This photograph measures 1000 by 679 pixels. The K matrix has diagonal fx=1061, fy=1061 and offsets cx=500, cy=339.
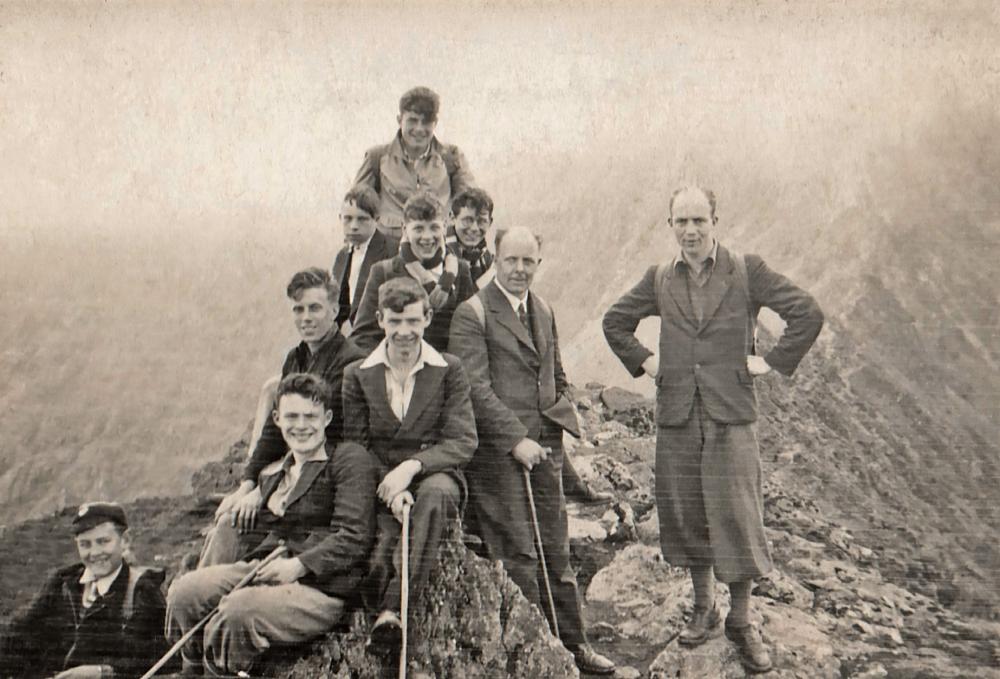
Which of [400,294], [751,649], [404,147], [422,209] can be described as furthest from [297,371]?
[751,649]

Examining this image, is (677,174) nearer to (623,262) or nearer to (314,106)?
(623,262)

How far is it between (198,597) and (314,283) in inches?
51.9

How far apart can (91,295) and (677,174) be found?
2.67m

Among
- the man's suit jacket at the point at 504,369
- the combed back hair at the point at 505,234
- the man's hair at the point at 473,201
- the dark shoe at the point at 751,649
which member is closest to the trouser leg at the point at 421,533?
the man's suit jacket at the point at 504,369

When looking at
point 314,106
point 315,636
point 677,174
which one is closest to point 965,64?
point 677,174

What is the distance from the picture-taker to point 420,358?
163 inches

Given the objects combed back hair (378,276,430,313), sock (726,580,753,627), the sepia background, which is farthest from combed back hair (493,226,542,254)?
sock (726,580,753,627)

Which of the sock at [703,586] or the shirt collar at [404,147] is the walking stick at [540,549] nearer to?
the sock at [703,586]

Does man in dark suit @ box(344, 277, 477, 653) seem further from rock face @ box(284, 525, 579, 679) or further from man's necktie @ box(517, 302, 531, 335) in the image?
man's necktie @ box(517, 302, 531, 335)

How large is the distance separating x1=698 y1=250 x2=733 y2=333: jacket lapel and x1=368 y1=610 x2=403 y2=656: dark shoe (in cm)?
163

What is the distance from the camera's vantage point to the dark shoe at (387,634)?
396 cm

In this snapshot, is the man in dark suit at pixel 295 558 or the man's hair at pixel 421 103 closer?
the man in dark suit at pixel 295 558

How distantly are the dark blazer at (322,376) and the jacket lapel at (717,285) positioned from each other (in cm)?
139

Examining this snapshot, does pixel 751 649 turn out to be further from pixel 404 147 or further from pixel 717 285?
pixel 404 147
